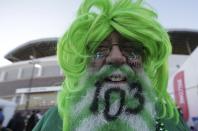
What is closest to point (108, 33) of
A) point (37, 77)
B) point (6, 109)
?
point (6, 109)

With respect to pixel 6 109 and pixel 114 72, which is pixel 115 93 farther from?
pixel 6 109

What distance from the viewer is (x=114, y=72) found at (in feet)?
4.21

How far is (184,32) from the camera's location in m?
43.7

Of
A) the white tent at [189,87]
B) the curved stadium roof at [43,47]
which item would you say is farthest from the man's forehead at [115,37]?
the curved stadium roof at [43,47]

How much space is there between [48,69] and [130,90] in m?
39.6

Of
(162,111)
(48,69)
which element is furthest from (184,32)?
(162,111)

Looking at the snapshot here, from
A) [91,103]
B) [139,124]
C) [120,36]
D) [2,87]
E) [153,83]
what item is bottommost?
[139,124]

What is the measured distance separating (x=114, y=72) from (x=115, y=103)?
129mm

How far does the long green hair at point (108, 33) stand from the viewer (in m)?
1.40

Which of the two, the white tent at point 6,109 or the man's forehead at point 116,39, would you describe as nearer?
the man's forehead at point 116,39

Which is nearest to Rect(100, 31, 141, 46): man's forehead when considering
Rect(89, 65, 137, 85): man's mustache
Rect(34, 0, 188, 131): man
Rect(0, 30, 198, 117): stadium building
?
Rect(34, 0, 188, 131): man

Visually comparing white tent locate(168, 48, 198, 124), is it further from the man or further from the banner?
the man

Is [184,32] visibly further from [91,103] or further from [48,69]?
[91,103]

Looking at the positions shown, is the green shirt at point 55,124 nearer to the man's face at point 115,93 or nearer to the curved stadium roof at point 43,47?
the man's face at point 115,93
